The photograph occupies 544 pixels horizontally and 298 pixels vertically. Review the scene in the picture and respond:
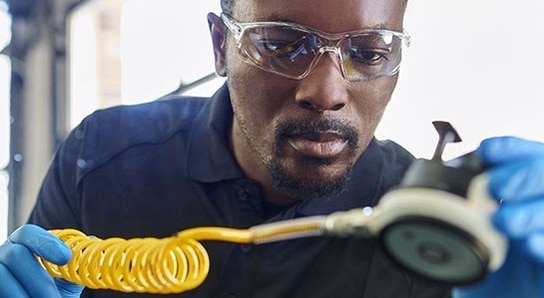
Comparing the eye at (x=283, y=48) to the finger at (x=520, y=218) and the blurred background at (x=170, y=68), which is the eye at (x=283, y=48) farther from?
the finger at (x=520, y=218)

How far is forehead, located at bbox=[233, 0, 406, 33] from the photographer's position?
115cm

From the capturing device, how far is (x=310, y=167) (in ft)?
3.98

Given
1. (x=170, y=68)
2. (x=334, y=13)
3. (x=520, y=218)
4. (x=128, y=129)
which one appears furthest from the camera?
(x=170, y=68)

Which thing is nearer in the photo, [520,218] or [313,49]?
[520,218]

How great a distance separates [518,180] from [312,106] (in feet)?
1.61

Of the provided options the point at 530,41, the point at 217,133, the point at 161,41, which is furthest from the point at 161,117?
the point at 161,41

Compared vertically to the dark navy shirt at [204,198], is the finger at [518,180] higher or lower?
higher

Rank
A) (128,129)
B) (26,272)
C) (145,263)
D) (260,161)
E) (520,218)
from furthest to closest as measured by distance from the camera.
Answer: (128,129) < (260,161) < (26,272) < (145,263) < (520,218)

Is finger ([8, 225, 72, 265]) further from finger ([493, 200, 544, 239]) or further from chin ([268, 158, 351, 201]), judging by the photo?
finger ([493, 200, 544, 239])

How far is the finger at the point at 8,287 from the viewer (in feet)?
3.37

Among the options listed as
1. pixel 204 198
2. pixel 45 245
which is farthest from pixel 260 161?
pixel 45 245

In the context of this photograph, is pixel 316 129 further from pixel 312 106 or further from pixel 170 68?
pixel 170 68

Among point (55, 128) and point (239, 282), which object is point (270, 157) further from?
point (55, 128)

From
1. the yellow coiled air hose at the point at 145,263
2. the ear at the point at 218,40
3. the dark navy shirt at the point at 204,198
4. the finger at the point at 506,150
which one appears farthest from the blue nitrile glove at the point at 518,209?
the ear at the point at 218,40
